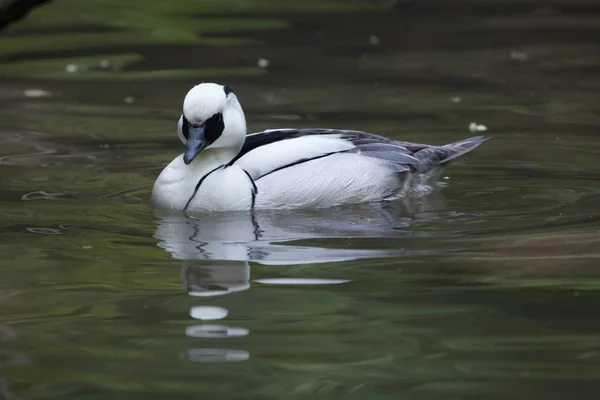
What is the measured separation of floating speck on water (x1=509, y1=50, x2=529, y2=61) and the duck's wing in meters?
4.00

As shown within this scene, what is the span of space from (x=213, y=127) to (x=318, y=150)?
68cm

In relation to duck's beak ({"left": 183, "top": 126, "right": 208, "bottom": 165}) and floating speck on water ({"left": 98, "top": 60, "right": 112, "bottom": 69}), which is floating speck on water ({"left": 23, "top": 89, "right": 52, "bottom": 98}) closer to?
floating speck on water ({"left": 98, "top": 60, "right": 112, "bottom": 69})

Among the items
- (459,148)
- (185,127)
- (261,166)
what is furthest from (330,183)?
(459,148)

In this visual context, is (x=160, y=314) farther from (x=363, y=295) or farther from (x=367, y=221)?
(x=367, y=221)

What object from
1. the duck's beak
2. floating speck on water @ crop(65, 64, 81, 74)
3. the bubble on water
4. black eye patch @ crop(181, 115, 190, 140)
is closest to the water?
the bubble on water

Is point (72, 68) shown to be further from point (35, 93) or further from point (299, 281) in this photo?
point (299, 281)

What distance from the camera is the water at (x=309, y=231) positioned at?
16.9 feet

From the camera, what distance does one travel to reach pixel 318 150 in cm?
840

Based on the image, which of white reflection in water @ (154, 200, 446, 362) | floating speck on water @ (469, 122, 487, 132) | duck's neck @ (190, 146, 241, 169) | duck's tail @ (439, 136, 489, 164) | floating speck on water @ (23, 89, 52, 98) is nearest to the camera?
white reflection in water @ (154, 200, 446, 362)

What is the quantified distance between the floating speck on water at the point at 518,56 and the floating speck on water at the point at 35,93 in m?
4.27

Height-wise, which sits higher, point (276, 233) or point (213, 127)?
point (213, 127)

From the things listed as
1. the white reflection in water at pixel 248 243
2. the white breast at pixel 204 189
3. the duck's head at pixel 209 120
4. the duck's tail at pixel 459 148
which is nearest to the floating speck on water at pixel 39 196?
the white breast at pixel 204 189

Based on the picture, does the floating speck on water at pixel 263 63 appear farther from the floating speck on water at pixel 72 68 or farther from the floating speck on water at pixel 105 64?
the floating speck on water at pixel 72 68

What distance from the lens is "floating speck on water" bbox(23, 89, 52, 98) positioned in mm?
11734
